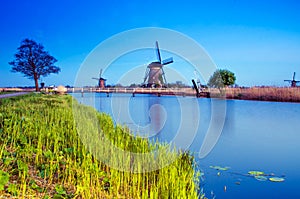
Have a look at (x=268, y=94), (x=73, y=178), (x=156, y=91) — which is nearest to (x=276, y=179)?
(x=73, y=178)

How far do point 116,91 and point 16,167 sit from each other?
127 ft

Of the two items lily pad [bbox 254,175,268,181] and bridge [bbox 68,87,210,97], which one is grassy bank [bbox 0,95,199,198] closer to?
lily pad [bbox 254,175,268,181]

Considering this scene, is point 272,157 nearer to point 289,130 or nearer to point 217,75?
point 289,130

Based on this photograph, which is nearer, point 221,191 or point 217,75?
point 221,191

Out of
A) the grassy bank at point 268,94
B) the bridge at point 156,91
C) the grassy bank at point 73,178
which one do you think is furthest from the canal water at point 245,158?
the bridge at point 156,91

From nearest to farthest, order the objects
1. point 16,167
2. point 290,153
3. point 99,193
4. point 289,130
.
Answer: point 99,193 → point 16,167 → point 290,153 → point 289,130

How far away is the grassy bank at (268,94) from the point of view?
27.7 metres

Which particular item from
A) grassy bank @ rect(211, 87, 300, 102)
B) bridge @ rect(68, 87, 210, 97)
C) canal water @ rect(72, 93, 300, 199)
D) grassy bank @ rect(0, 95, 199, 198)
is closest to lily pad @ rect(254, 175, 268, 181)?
canal water @ rect(72, 93, 300, 199)

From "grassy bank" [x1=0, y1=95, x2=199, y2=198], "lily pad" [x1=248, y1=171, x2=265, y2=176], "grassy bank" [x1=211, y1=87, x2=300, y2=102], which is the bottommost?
"lily pad" [x1=248, y1=171, x2=265, y2=176]

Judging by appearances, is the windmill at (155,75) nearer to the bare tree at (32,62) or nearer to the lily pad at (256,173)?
the bare tree at (32,62)

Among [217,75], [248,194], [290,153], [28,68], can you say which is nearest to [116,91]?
[28,68]

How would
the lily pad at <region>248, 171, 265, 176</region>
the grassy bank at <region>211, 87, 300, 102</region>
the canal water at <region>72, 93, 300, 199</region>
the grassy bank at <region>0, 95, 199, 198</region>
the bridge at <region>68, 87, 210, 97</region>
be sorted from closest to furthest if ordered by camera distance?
the grassy bank at <region>0, 95, 199, 198</region>
the canal water at <region>72, 93, 300, 199</region>
the lily pad at <region>248, 171, 265, 176</region>
the grassy bank at <region>211, 87, 300, 102</region>
the bridge at <region>68, 87, 210, 97</region>

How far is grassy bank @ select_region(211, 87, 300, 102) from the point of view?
27.7 meters

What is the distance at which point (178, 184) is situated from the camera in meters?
3.71
